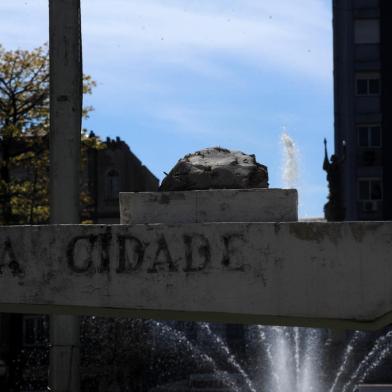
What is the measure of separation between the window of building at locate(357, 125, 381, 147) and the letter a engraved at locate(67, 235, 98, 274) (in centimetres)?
3891

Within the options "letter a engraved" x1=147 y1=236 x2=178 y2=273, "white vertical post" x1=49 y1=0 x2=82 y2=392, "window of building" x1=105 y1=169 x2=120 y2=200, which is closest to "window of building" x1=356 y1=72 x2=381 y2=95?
"window of building" x1=105 y1=169 x2=120 y2=200

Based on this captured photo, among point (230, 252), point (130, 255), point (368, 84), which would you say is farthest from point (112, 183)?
point (230, 252)

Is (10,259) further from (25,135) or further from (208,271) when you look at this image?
(25,135)

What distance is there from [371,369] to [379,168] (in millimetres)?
14213

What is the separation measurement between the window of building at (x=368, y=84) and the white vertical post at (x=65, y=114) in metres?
36.5

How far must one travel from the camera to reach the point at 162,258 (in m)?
9.97

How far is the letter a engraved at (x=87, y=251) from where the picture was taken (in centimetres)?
1021

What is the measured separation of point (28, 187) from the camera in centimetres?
3341

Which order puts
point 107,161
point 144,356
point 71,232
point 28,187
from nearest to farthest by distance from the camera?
point 71,232 < point 28,187 < point 144,356 < point 107,161

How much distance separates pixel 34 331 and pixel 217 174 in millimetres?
39356

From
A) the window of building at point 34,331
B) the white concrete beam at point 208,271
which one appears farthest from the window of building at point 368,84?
the white concrete beam at point 208,271

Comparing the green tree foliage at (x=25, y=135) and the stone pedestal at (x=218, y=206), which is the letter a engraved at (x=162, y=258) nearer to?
the stone pedestal at (x=218, y=206)

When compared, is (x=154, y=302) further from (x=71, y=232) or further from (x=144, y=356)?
(x=144, y=356)

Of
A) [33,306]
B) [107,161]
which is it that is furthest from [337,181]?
[33,306]
